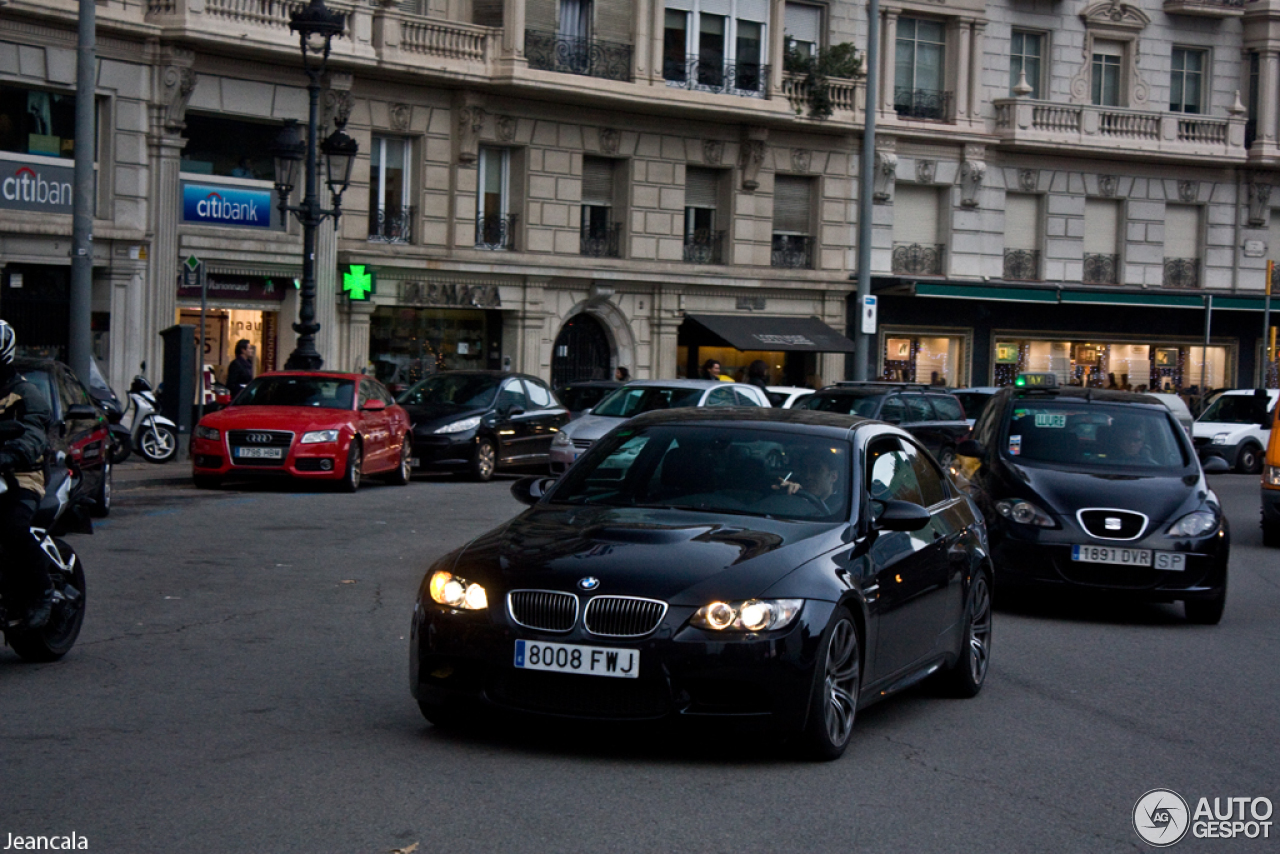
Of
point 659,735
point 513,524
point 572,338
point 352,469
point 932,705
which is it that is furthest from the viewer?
point 572,338

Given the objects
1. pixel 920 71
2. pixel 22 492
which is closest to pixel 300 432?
pixel 22 492

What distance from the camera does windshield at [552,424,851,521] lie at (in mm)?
7297

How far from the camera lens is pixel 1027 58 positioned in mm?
41688

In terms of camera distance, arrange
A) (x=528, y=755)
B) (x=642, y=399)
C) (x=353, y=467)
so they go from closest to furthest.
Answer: (x=528, y=755), (x=353, y=467), (x=642, y=399)

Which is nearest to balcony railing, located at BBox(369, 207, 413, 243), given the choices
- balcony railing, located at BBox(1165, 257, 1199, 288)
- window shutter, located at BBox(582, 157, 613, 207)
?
window shutter, located at BBox(582, 157, 613, 207)

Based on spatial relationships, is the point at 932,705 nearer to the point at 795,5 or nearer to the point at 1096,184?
the point at 795,5

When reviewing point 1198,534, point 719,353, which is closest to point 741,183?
point 719,353

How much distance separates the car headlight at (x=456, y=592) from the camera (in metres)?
6.45

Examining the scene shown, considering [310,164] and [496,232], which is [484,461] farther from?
[496,232]

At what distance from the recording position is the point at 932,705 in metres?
8.12

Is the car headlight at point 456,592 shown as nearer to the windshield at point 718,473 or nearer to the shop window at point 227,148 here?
the windshield at point 718,473

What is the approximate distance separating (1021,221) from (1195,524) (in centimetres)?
3119

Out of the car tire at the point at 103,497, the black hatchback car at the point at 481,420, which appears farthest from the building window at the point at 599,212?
the car tire at the point at 103,497

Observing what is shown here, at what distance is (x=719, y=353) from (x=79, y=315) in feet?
63.9
